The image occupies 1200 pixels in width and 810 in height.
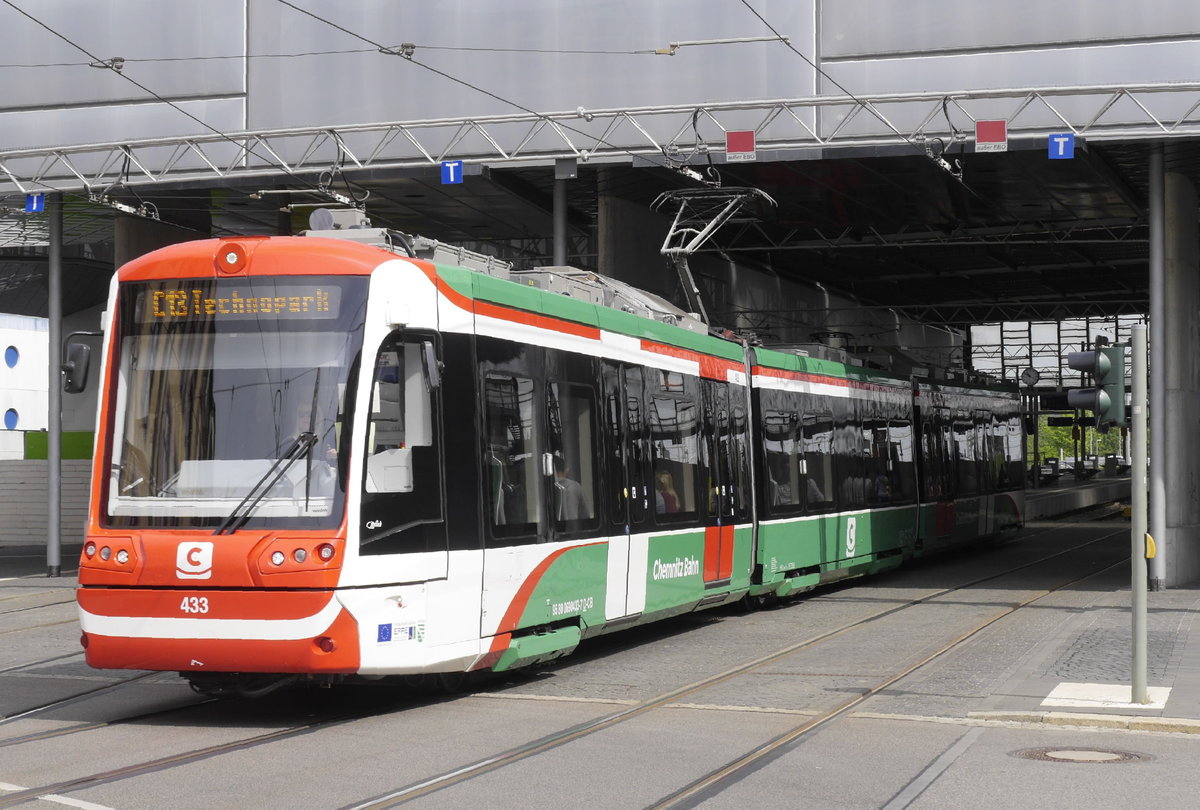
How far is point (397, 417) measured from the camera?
408 inches

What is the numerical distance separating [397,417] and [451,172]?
40.2ft

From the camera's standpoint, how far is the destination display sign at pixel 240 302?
33.7ft

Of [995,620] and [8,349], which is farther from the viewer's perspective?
[8,349]

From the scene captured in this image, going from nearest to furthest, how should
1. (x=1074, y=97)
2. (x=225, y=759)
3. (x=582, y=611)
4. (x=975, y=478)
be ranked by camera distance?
(x=225, y=759)
(x=582, y=611)
(x=1074, y=97)
(x=975, y=478)

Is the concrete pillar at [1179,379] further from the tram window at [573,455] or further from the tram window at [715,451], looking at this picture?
the tram window at [573,455]

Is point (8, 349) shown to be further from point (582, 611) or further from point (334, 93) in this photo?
point (582, 611)

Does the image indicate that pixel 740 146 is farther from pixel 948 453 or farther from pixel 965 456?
pixel 965 456

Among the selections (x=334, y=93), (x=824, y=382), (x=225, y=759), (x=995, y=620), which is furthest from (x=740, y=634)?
(x=334, y=93)

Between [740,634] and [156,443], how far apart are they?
305 inches

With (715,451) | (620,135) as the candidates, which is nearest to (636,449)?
(715,451)

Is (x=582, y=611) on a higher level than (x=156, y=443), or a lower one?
lower

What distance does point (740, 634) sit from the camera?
16.3 m

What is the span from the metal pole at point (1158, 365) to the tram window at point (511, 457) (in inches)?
482

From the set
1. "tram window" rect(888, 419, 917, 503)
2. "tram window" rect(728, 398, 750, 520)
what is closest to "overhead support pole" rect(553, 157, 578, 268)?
"tram window" rect(888, 419, 917, 503)
